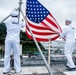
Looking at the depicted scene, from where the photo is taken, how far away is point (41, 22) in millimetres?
6328

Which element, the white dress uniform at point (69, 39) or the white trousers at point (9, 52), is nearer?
the white trousers at point (9, 52)

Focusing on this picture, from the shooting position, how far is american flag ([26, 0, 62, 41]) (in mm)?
6018

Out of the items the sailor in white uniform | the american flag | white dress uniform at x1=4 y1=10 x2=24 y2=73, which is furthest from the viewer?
the sailor in white uniform

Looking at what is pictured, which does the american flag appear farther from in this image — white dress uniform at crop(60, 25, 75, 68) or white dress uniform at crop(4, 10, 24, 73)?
white dress uniform at crop(4, 10, 24, 73)

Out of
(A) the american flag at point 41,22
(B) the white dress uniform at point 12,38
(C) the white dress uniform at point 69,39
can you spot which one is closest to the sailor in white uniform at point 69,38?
(C) the white dress uniform at point 69,39

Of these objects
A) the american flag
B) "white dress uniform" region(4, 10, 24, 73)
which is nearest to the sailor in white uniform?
the american flag

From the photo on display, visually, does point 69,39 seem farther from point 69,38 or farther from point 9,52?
point 9,52

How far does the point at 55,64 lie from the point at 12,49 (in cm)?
174

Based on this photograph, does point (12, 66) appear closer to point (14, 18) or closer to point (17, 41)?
point (17, 41)

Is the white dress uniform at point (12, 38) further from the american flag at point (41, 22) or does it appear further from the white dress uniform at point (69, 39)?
the white dress uniform at point (69, 39)

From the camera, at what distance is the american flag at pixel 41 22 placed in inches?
237

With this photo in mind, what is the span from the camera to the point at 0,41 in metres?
32.9

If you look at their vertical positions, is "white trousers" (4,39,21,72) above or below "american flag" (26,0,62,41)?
below

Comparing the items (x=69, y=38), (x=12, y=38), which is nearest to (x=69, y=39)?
(x=69, y=38)
